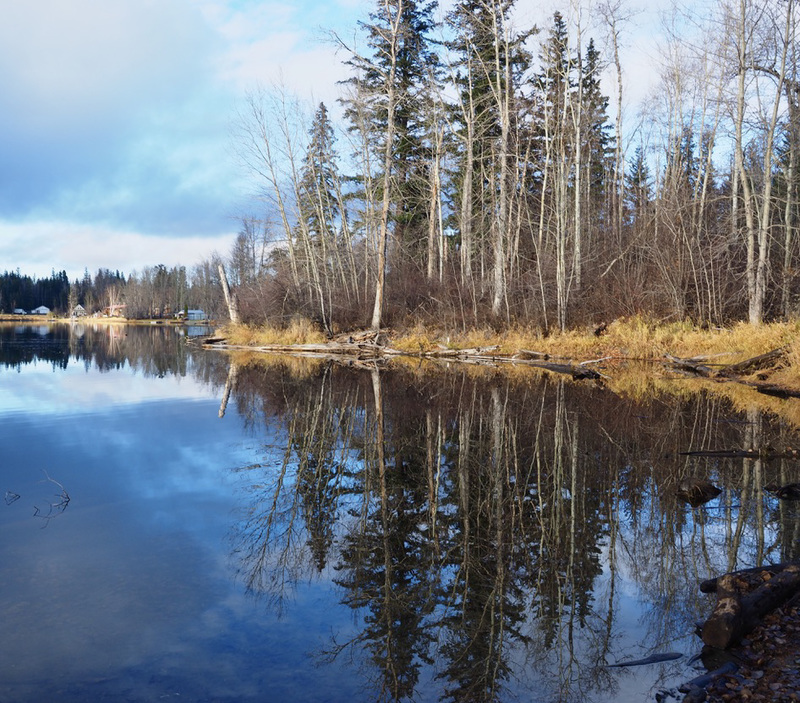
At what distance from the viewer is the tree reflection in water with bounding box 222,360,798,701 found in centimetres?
374

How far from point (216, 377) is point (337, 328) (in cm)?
1114

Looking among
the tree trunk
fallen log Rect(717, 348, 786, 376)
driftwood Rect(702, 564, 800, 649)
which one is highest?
the tree trunk

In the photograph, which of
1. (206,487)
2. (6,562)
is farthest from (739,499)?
(6,562)

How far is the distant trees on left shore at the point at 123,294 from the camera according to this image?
136m

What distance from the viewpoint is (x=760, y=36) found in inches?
748

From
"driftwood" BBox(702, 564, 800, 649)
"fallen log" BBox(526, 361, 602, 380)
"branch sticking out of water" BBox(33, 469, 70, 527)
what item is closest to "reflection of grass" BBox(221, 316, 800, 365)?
"fallen log" BBox(526, 361, 602, 380)

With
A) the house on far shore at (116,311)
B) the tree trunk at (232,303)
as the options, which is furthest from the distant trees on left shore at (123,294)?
the tree trunk at (232,303)

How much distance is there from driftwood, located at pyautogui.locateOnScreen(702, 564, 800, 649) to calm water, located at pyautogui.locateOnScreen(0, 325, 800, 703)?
0.22m

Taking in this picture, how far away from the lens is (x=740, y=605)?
3.65 m

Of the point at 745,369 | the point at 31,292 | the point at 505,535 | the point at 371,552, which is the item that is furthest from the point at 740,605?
the point at 31,292

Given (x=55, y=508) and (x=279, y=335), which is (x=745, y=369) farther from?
(x=279, y=335)

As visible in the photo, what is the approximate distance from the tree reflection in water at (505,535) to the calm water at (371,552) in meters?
0.02

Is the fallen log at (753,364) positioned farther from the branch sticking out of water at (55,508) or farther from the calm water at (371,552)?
the branch sticking out of water at (55,508)

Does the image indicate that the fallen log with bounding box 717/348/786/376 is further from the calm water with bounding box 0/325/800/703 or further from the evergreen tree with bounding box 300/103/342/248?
the evergreen tree with bounding box 300/103/342/248
